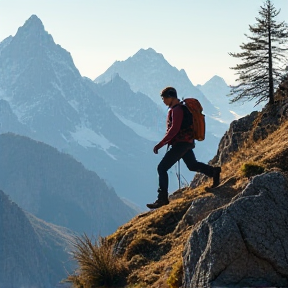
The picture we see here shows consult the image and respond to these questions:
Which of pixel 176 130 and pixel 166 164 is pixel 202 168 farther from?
pixel 176 130

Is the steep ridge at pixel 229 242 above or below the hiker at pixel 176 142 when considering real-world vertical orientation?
below

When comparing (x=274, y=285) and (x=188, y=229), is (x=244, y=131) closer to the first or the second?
(x=188, y=229)

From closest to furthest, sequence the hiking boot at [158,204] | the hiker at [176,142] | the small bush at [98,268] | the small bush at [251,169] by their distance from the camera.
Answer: the small bush at [98,268] → the small bush at [251,169] → the hiker at [176,142] → the hiking boot at [158,204]

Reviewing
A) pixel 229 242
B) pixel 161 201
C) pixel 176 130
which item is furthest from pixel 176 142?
pixel 229 242

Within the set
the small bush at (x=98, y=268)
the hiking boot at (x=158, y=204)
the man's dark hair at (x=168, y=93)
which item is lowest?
the small bush at (x=98, y=268)

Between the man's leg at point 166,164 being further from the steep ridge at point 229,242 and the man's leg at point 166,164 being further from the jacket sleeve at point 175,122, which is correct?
the steep ridge at point 229,242

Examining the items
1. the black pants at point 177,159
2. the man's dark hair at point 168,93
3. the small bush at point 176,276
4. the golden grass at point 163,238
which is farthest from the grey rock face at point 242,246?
the man's dark hair at point 168,93

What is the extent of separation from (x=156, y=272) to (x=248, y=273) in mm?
2567

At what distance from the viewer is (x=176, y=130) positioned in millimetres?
11250

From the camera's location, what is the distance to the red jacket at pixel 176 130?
11.2m

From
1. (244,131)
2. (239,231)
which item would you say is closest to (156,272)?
(239,231)

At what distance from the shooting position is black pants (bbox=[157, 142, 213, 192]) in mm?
11562

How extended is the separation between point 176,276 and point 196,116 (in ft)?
13.7

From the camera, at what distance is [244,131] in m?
21.2
